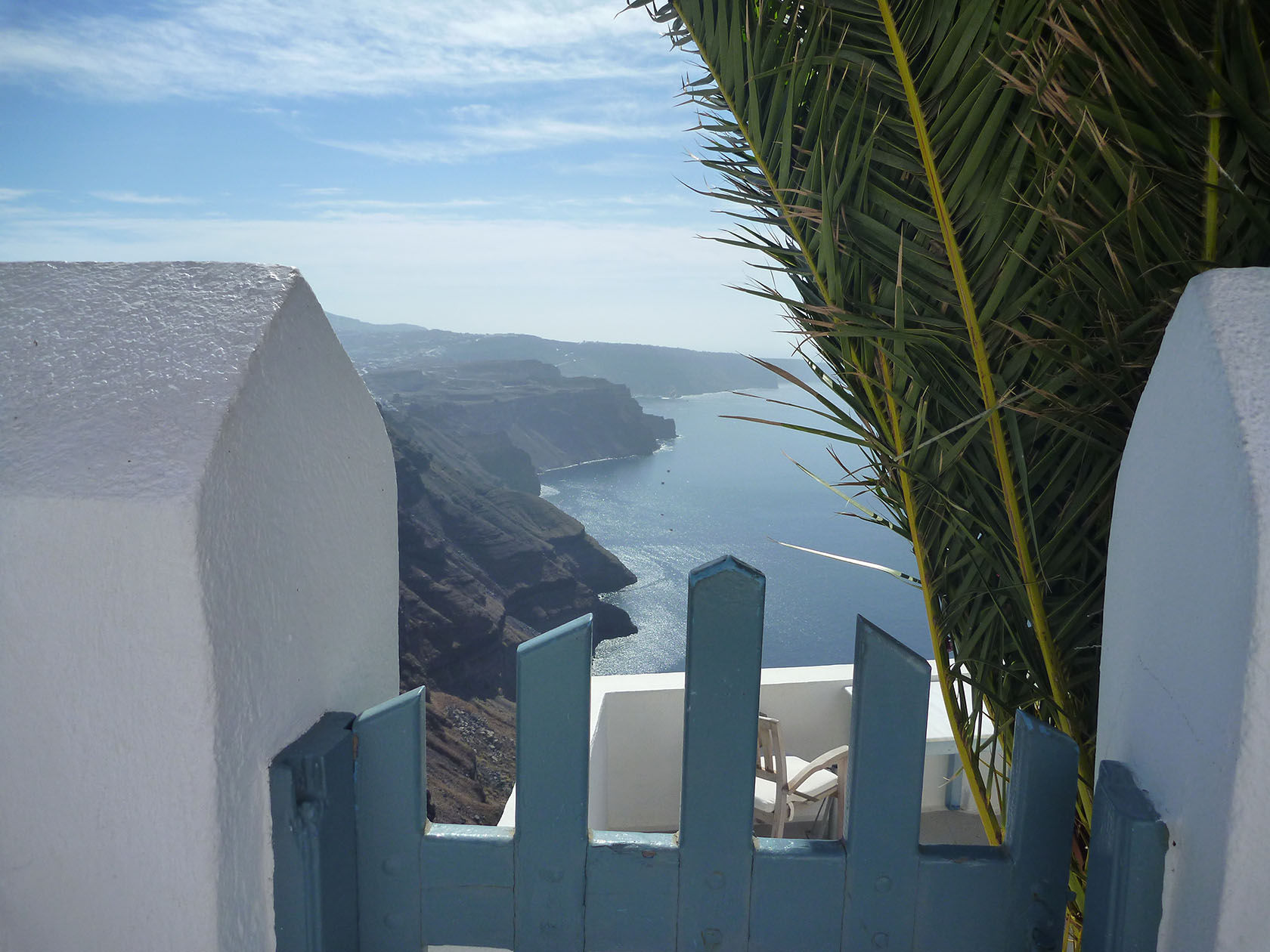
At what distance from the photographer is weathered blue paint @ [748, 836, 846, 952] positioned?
34.2 inches

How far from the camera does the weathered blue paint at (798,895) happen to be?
0.87 metres

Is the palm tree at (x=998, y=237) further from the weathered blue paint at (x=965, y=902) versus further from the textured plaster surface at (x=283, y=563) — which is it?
the textured plaster surface at (x=283, y=563)

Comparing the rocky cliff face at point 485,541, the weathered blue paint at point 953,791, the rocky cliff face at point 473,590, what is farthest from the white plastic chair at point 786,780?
the rocky cliff face at point 473,590

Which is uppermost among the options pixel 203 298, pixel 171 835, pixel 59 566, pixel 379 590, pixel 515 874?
pixel 203 298

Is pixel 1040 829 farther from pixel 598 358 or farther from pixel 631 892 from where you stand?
pixel 598 358

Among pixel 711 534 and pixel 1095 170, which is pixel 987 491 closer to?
pixel 1095 170

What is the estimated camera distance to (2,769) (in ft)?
2.56

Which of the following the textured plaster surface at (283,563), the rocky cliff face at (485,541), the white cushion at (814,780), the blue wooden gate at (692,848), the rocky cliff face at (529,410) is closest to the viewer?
the textured plaster surface at (283,563)

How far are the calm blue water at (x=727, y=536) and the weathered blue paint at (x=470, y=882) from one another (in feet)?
91.6

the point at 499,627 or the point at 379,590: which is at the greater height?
the point at 379,590

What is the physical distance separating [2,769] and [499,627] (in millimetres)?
37181

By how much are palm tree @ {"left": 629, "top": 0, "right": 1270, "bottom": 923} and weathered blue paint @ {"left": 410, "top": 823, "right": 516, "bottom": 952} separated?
670 millimetres

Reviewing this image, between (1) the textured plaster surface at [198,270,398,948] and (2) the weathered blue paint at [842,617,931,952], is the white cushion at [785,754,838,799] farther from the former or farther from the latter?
(1) the textured plaster surface at [198,270,398,948]

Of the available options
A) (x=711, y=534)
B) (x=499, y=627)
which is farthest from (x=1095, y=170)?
(x=711, y=534)
